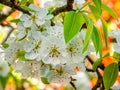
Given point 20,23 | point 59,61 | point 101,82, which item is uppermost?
point 20,23

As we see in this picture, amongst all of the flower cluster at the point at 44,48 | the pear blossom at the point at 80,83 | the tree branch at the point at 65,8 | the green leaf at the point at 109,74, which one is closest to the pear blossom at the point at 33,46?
the flower cluster at the point at 44,48

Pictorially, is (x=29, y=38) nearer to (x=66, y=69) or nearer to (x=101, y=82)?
(x=66, y=69)

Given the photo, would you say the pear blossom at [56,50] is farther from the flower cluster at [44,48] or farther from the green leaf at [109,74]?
the green leaf at [109,74]

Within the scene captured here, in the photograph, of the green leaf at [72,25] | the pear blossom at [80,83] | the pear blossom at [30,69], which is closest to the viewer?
the green leaf at [72,25]

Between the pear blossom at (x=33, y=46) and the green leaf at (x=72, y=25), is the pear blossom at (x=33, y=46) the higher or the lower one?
the lower one

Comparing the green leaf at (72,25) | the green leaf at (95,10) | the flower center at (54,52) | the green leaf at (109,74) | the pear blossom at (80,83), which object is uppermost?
the green leaf at (95,10)

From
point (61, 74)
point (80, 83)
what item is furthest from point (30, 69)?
point (80, 83)

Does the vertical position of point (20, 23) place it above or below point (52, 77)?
above

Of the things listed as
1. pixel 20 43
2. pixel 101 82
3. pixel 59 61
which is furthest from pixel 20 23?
pixel 101 82
